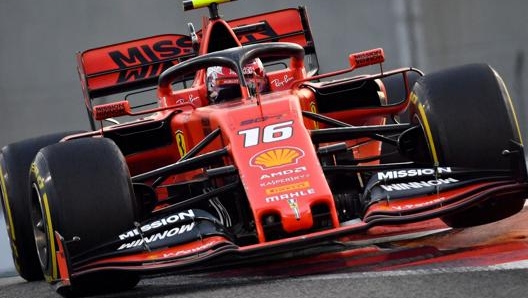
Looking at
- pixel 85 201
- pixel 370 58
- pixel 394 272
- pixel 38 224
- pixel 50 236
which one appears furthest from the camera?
pixel 370 58

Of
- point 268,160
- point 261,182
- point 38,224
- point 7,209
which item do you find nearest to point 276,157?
point 268,160

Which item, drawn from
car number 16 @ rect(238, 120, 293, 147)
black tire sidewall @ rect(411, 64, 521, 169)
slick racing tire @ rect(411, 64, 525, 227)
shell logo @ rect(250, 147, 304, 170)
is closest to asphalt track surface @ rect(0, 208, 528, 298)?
slick racing tire @ rect(411, 64, 525, 227)

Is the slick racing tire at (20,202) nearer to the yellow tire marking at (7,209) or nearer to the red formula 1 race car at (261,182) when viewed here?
the yellow tire marking at (7,209)

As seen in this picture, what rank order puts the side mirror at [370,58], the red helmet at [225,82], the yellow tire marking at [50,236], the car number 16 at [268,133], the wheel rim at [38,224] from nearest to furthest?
the yellow tire marking at [50,236]
the car number 16 at [268,133]
the wheel rim at [38,224]
the side mirror at [370,58]
the red helmet at [225,82]

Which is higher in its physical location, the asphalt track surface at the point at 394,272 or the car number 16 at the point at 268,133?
the car number 16 at the point at 268,133

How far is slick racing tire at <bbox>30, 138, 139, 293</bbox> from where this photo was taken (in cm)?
605

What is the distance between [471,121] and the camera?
20.6ft

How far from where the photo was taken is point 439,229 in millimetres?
7281

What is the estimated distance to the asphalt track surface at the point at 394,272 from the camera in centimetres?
487

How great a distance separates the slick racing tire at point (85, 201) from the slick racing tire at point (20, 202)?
1423mm

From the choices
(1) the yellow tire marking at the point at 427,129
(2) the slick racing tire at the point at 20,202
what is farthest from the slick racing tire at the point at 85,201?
→ (1) the yellow tire marking at the point at 427,129

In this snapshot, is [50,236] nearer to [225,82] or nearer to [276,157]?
[276,157]

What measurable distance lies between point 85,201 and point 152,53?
138 inches

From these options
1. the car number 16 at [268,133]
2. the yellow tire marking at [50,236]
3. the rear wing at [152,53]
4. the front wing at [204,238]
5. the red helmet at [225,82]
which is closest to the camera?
the front wing at [204,238]
